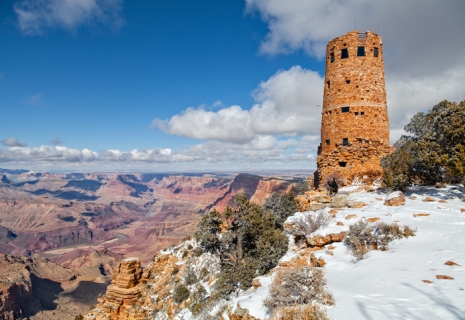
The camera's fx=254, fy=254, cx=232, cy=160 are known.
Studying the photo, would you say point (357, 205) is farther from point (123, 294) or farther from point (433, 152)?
point (123, 294)

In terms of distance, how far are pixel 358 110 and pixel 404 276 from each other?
46.7 feet

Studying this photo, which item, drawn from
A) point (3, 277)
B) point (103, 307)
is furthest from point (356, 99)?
point (3, 277)

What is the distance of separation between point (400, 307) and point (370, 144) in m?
15.0

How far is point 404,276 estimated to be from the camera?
21.4ft

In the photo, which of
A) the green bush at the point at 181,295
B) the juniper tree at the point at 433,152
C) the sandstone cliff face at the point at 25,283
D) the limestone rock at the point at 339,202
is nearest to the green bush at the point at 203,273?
the green bush at the point at 181,295

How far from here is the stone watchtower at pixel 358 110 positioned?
716 inches

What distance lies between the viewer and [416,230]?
921 cm

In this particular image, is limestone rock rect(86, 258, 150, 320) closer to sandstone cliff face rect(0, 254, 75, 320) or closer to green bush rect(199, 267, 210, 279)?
green bush rect(199, 267, 210, 279)

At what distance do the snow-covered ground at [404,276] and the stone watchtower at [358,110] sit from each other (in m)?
7.25

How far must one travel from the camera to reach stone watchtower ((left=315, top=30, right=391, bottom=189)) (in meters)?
18.2

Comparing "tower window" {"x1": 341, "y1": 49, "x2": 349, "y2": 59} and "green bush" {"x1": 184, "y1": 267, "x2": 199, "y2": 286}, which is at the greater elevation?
"tower window" {"x1": 341, "y1": 49, "x2": 349, "y2": 59}

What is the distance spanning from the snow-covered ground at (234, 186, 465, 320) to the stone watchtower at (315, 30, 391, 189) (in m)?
7.25

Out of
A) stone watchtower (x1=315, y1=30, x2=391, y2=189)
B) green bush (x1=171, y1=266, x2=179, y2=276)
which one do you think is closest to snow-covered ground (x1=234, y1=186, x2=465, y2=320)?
stone watchtower (x1=315, y1=30, x2=391, y2=189)

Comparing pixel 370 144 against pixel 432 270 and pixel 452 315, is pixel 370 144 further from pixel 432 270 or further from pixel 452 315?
pixel 452 315
